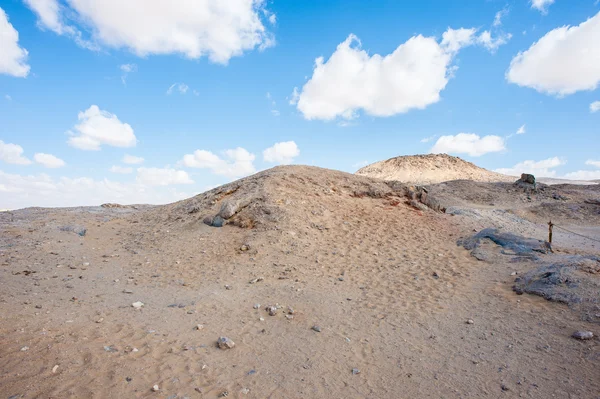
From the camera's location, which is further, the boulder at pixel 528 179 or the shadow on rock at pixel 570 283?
the boulder at pixel 528 179

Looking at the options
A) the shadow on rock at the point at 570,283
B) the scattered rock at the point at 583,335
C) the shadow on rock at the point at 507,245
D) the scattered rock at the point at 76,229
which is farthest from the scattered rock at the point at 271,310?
the scattered rock at the point at 76,229

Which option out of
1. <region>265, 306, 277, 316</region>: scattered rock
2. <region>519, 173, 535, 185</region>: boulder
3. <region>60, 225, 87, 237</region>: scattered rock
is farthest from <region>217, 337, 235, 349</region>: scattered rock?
<region>519, 173, 535, 185</region>: boulder

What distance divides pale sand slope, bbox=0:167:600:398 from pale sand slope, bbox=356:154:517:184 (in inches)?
1648

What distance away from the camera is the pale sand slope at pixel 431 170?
4917cm

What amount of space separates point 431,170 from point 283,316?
166 ft

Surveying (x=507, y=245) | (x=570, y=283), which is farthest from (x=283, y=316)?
(x=507, y=245)

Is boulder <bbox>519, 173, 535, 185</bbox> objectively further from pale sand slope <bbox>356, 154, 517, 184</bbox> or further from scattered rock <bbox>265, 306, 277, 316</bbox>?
scattered rock <bbox>265, 306, 277, 316</bbox>

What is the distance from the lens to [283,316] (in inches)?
224

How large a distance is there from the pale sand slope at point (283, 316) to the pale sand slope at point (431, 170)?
4187 centimetres

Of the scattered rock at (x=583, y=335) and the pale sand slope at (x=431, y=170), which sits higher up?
the pale sand slope at (x=431, y=170)

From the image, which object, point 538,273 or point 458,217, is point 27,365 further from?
point 458,217

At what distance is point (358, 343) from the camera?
192 inches

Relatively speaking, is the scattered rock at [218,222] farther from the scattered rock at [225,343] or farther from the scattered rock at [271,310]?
the scattered rock at [225,343]

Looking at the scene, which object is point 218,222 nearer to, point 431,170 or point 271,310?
point 271,310
